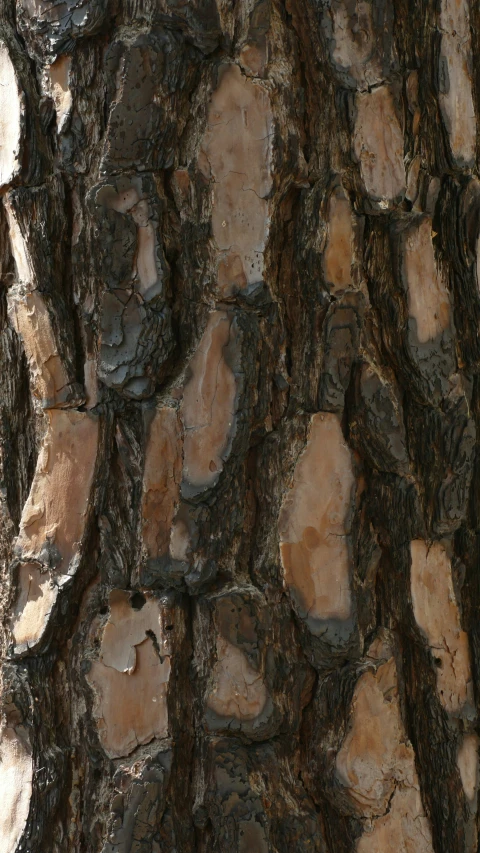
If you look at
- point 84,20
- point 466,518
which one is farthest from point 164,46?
point 466,518

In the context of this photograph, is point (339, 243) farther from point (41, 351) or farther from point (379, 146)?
point (41, 351)

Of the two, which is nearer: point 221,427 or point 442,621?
point 221,427

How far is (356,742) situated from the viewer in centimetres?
96

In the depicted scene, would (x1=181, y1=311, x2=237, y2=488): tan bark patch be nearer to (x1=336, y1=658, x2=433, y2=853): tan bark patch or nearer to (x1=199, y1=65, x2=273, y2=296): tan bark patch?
(x1=199, y1=65, x2=273, y2=296): tan bark patch

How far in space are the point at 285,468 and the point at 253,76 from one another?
42 centimetres

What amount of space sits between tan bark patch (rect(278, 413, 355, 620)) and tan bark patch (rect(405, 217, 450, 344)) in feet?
0.52

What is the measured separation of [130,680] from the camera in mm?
937

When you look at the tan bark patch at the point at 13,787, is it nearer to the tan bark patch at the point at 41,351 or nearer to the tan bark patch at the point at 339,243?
the tan bark patch at the point at 41,351

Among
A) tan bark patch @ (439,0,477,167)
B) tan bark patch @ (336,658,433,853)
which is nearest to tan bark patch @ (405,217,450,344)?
tan bark patch @ (439,0,477,167)

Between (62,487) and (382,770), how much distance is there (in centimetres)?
48

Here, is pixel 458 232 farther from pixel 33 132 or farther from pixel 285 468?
pixel 33 132

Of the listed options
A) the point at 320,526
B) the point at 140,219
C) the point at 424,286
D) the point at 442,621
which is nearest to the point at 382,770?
the point at 442,621

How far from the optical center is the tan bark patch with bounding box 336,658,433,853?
95 centimetres

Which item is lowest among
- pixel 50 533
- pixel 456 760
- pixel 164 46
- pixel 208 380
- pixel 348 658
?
pixel 456 760
